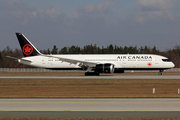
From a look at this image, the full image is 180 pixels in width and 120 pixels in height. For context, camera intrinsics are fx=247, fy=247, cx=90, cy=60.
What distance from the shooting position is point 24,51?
5228 cm

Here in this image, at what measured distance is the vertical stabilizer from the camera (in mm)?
52219

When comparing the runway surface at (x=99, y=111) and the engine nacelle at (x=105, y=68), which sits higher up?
the engine nacelle at (x=105, y=68)

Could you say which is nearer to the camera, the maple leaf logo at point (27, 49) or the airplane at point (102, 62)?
the airplane at point (102, 62)

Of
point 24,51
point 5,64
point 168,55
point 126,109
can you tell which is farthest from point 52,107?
point 168,55

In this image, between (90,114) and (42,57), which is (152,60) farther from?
(90,114)

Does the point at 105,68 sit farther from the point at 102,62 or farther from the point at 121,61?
the point at 121,61

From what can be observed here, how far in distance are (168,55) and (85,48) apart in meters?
50.5

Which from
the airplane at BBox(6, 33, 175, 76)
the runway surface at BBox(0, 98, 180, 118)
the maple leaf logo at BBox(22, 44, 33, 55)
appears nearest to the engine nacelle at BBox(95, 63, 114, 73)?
the airplane at BBox(6, 33, 175, 76)

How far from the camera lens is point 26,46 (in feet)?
171

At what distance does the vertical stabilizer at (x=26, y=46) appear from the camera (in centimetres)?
5222

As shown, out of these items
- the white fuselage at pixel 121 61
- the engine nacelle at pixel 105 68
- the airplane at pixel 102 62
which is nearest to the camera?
the engine nacelle at pixel 105 68

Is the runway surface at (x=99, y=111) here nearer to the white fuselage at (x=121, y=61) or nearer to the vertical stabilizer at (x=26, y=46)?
the white fuselage at (x=121, y=61)

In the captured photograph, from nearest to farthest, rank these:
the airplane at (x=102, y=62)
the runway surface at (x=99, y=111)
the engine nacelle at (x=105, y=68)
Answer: the runway surface at (x=99, y=111) < the engine nacelle at (x=105, y=68) < the airplane at (x=102, y=62)

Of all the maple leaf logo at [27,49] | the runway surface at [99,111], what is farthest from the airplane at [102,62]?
the runway surface at [99,111]
